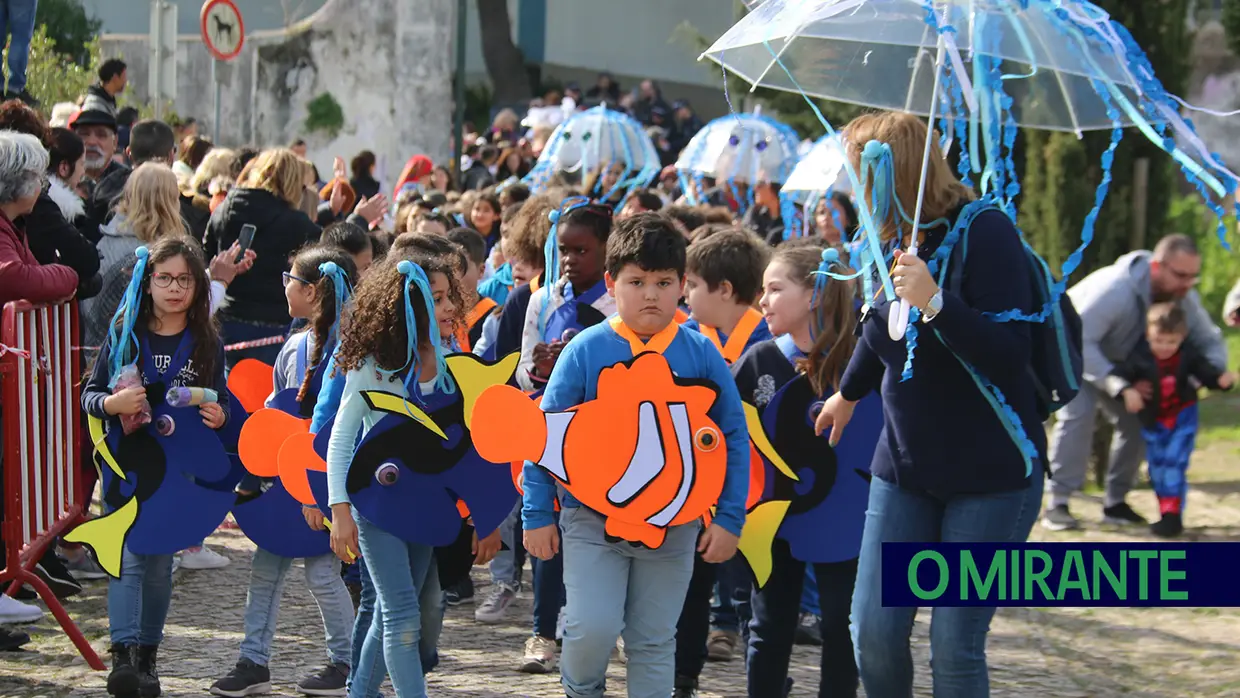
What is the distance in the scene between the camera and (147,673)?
5332 millimetres

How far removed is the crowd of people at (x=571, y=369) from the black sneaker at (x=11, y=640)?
34mm

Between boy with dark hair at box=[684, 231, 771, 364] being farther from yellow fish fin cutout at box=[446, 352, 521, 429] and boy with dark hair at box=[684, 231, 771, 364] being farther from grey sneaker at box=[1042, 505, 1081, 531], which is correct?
grey sneaker at box=[1042, 505, 1081, 531]

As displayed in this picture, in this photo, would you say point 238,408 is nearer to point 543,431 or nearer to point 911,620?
point 543,431

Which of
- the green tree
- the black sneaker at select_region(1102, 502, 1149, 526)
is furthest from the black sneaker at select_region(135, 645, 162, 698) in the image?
the green tree

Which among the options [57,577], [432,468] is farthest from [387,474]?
[57,577]

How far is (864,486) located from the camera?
504 cm

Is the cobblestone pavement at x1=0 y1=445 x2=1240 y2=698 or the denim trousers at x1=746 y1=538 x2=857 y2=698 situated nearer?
the denim trousers at x1=746 y1=538 x2=857 y2=698

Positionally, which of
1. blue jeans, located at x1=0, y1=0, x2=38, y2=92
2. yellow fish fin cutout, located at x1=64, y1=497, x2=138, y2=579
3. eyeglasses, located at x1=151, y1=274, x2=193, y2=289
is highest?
blue jeans, located at x1=0, y1=0, x2=38, y2=92

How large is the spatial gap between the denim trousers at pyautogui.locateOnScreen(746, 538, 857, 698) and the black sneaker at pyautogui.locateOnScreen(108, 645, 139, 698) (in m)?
2.09

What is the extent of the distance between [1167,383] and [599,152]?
6.01 m

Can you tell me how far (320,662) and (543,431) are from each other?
2.02 metres

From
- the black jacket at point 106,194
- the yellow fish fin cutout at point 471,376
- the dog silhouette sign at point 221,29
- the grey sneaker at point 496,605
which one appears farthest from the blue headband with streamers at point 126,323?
the dog silhouette sign at point 221,29

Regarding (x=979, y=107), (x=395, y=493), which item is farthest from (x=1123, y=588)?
(x=395, y=493)

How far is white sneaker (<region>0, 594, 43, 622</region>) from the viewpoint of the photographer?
6.17 metres
